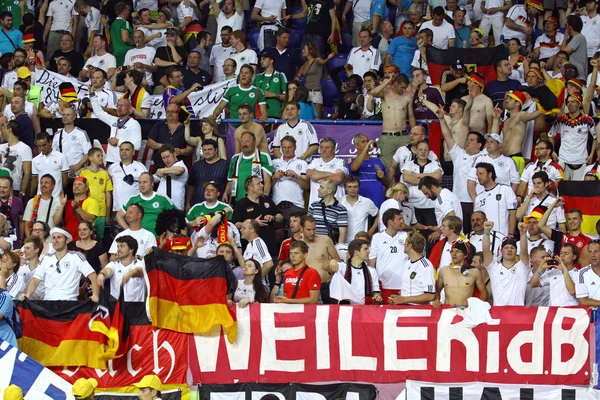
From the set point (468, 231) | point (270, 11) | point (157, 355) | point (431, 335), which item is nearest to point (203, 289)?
point (157, 355)

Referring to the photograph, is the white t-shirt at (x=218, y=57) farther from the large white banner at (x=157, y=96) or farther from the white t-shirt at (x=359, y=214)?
the white t-shirt at (x=359, y=214)

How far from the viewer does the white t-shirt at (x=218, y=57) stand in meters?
22.9

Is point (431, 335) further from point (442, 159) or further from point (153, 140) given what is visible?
point (153, 140)

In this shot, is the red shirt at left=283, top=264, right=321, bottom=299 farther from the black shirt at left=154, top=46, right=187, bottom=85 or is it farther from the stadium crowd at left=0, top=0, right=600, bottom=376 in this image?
the black shirt at left=154, top=46, right=187, bottom=85

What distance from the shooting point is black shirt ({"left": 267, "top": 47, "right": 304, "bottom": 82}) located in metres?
22.0

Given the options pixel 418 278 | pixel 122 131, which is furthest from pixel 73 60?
pixel 418 278

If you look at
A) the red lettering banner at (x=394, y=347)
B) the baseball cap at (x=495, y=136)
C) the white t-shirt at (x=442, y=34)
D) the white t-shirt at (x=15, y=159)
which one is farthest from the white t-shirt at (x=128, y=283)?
the white t-shirt at (x=442, y=34)

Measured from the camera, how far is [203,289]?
52.4 ft

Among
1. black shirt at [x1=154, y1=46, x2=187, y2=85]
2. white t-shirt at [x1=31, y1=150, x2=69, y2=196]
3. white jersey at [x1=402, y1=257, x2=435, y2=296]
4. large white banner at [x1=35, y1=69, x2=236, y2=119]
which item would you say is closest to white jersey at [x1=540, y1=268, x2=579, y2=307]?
white jersey at [x1=402, y1=257, x2=435, y2=296]

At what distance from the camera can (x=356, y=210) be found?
60.6ft

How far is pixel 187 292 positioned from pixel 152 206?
8.69 ft

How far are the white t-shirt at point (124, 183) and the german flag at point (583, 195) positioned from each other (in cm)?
627

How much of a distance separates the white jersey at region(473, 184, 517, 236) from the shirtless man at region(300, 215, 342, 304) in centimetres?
257

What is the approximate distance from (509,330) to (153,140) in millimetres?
7225
